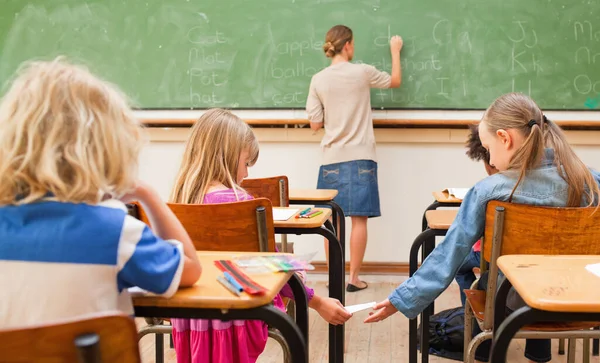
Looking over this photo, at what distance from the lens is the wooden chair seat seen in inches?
72.3

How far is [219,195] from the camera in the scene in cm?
201

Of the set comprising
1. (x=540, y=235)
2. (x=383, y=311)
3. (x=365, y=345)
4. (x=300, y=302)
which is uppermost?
(x=540, y=235)

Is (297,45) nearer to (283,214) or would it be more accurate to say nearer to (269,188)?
(269,188)

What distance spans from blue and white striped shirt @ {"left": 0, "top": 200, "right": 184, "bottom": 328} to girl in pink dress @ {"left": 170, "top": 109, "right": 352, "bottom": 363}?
2.61ft

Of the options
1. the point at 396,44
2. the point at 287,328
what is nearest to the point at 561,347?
the point at 396,44

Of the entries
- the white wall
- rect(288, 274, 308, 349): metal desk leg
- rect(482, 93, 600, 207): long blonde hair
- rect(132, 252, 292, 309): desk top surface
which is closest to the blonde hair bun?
the white wall

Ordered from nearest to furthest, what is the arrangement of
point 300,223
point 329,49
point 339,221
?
point 300,223 < point 339,221 < point 329,49

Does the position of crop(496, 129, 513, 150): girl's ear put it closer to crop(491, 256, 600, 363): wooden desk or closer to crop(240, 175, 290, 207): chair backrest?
crop(491, 256, 600, 363): wooden desk

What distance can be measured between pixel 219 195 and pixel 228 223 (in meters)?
0.19

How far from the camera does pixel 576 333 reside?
1819mm

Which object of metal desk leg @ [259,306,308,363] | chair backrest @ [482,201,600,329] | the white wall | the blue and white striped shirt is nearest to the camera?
the blue and white striped shirt

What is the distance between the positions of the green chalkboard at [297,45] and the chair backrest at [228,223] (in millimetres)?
2464

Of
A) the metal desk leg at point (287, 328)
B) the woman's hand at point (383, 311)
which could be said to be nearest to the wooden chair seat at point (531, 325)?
the woman's hand at point (383, 311)

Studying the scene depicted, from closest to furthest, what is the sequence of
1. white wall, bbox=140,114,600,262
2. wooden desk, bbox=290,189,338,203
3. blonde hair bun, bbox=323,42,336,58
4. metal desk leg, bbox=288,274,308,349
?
metal desk leg, bbox=288,274,308,349, wooden desk, bbox=290,189,338,203, blonde hair bun, bbox=323,42,336,58, white wall, bbox=140,114,600,262
